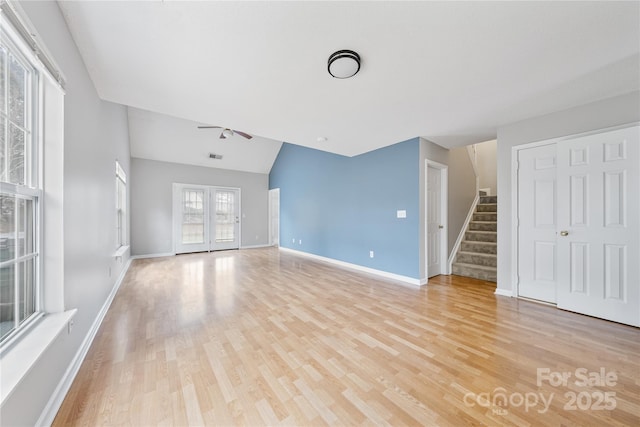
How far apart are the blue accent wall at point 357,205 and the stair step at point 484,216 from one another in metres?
2.25

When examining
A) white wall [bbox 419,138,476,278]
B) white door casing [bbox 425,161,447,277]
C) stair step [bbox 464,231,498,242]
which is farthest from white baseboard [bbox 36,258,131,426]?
stair step [bbox 464,231,498,242]

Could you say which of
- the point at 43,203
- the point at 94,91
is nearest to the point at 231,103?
the point at 94,91

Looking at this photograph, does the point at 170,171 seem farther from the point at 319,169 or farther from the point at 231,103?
the point at 231,103

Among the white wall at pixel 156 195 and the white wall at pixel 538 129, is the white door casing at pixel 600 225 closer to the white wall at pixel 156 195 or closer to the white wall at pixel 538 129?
the white wall at pixel 538 129

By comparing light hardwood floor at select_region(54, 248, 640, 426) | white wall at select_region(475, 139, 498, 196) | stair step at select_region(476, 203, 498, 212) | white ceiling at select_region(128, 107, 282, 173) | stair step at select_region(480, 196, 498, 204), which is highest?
white ceiling at select_region(128, 107, 282, 173)

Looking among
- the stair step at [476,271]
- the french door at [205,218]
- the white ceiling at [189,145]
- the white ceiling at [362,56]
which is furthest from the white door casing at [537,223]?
the french door at [205,218]

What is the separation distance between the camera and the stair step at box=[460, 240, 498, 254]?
169 inches

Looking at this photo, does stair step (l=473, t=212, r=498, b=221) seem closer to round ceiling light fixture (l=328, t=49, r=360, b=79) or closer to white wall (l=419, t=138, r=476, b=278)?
white wall (l=419, t=138, r=476, b=278)

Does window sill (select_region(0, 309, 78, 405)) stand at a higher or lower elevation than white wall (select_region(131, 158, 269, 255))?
lower

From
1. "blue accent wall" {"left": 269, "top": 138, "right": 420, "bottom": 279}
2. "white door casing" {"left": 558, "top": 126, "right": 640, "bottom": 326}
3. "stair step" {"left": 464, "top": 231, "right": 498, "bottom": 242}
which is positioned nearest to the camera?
"white door casing" {"left": 558, "top": 126, "right": 640, "bottom": 326}

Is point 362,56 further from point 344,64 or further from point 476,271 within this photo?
point 476,271

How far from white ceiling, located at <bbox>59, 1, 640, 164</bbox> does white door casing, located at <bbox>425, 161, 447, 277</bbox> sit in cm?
134

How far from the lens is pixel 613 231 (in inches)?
95.6

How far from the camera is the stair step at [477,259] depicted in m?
4.13
